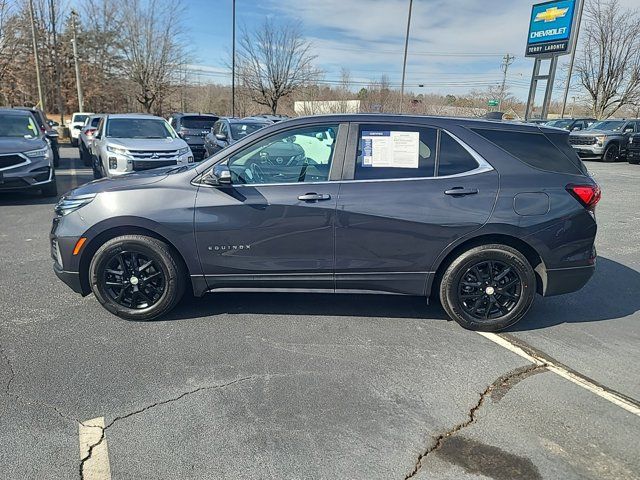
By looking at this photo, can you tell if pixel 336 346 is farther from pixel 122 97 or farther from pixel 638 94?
pixel 122 97

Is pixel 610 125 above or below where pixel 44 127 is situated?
above

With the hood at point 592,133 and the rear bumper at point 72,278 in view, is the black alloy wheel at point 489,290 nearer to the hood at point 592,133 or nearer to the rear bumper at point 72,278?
the rear bumper at point 72,278

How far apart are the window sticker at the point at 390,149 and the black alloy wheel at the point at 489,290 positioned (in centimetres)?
107

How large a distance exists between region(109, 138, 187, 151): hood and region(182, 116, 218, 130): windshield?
20.9 ft

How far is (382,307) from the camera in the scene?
425 centimetres

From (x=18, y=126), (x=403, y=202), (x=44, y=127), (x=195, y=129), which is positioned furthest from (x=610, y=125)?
(x=18, y=126)

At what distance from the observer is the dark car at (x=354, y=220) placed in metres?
3.62

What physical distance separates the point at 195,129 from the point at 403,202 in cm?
1418

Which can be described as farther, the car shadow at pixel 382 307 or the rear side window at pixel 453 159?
the car shadow at pixel 382 307

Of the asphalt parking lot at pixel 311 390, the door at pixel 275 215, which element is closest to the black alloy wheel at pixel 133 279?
the asphalt parking lot at pixel 311 390

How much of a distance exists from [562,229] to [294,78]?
99.2ft

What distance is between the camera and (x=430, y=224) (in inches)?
142

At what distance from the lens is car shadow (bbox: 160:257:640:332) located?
13.3ft

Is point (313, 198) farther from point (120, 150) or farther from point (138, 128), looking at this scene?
point (138, 128)
